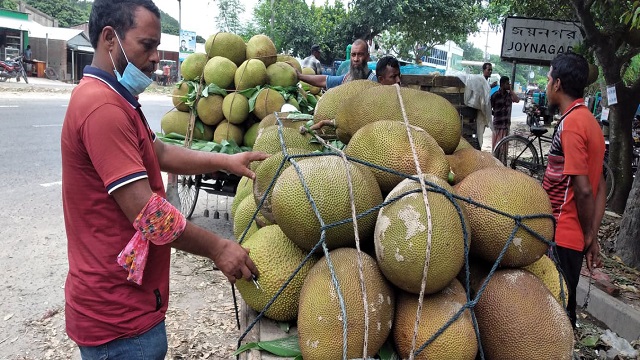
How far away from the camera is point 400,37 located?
27.0 meters

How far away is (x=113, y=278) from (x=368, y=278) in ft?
2.46

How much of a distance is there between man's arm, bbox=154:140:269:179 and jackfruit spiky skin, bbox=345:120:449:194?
1.51 ft

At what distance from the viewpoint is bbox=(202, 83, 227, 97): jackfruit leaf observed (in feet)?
15.4

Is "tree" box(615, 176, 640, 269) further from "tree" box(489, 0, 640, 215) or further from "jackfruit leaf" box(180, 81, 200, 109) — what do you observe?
"jackfruit leaf" box(180, 81, 200, 109)

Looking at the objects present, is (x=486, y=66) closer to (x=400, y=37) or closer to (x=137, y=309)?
(x=137, y=309)

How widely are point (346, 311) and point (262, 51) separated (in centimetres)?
395

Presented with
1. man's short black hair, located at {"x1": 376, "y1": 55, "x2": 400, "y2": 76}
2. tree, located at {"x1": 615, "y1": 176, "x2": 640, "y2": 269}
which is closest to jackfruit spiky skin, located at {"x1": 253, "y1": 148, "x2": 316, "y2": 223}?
man's short black hair, located at {"x1": 376, "y1": 55, "x2": 400, "y2": 76}

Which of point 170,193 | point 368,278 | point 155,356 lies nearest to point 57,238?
point 170,193

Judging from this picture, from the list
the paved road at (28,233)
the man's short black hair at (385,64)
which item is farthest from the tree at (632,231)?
the paved road at (28,233)

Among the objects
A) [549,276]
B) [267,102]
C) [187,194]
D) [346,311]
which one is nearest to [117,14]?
[346,311]

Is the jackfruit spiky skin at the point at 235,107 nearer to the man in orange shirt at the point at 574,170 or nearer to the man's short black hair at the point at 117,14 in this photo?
the man in orange shirt at the point at 574,170

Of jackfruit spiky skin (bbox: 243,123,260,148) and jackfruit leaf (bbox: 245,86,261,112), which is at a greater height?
jackfruit leaf (bbox: 245,86,261,112)

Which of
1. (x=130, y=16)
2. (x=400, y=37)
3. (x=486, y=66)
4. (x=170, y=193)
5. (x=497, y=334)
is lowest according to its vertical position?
(x=170, y=193)

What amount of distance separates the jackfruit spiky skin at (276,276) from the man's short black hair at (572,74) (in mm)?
1731
